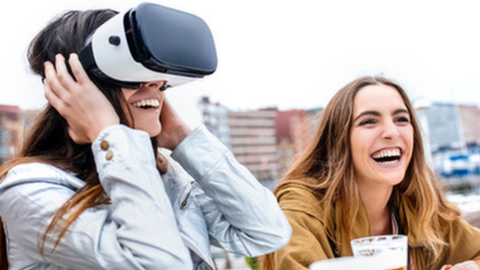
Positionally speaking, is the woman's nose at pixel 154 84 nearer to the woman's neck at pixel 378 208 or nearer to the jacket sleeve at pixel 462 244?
the woman's neck at pixel 378 208

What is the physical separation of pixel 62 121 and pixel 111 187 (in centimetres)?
21

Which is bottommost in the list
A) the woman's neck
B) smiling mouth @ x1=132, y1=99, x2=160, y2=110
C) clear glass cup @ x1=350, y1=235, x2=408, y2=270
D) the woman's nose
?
the woman's neck

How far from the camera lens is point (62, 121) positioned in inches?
32.4

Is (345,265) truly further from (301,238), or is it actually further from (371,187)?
(371,187)

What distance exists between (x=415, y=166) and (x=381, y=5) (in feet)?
16.9

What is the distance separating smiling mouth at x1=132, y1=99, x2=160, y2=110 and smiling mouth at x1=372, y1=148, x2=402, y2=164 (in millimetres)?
733

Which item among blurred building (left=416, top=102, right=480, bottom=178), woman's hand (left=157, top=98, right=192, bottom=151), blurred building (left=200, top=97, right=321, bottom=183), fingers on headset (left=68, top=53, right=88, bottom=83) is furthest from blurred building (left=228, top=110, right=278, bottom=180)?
fingers on headset (left=68, top=53, right=88, bottom=83)

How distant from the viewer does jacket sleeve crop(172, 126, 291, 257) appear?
820mm

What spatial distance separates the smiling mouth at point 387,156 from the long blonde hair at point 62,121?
0.78 metres

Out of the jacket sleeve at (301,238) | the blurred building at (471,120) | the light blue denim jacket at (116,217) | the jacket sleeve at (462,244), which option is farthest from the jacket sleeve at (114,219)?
the blurred building at (471,120)

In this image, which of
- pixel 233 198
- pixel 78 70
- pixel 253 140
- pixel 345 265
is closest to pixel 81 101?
pixel 78 70

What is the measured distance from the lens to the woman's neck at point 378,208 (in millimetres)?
1388

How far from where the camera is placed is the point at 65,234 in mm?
650

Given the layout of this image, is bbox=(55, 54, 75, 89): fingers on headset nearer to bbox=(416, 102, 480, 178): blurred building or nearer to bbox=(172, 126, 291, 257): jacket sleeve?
bbox=(172, 126, 291, 257): jacket sleeve
